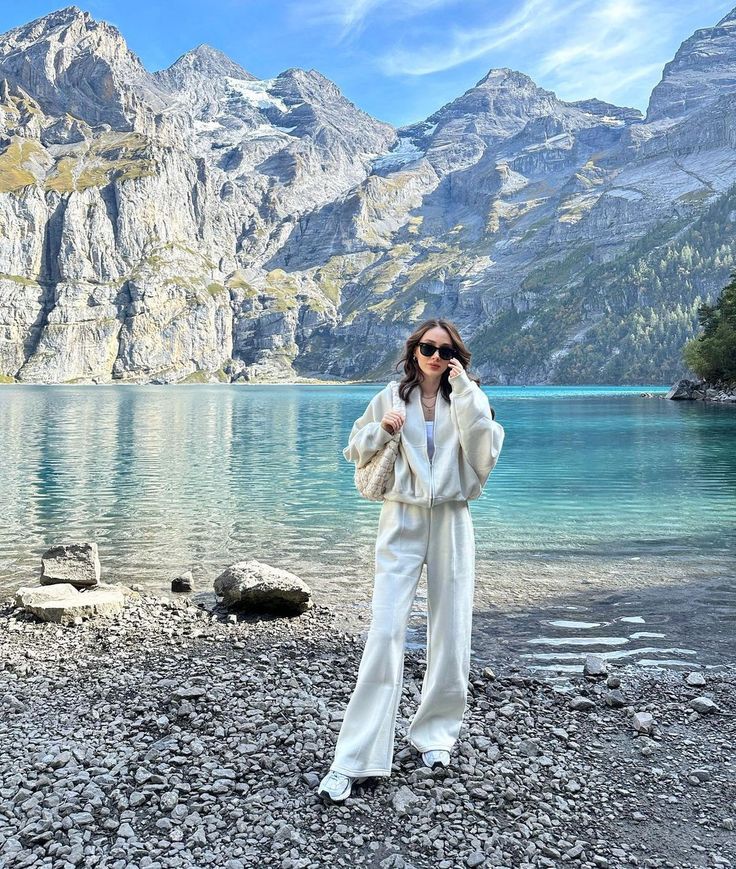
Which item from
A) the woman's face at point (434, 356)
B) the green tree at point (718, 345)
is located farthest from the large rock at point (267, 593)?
the green tree at point (718, 345)

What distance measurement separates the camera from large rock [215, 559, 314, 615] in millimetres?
12844

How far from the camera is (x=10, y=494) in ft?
98.9

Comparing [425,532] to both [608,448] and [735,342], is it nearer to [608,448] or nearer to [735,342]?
[608,448]

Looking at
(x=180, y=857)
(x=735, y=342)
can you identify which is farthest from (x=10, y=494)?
(x=735, y=342)

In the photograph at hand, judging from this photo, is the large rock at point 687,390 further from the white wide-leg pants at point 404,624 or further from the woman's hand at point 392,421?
the woman's hand at point 392,421

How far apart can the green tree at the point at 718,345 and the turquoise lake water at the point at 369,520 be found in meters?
37.7

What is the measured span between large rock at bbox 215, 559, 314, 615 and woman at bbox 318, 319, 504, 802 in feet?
21.3

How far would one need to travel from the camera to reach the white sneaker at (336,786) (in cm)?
603

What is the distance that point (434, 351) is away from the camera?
6352mm

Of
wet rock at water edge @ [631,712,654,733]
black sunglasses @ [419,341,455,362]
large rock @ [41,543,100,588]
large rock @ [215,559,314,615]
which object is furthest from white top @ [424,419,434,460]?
large rock @ [41,543,100,588]

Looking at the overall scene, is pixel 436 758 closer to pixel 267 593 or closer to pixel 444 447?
pixel 444 447

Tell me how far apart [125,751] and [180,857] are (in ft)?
6.50

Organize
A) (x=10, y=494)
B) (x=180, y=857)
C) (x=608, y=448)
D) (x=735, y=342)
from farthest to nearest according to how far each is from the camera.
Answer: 1. (x=735, y=342)
2. (x=608, y=448)
3. (x=10, y=494)
4. (x=180, y=857)

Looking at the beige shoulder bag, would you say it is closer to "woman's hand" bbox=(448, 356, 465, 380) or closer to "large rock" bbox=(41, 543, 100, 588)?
"woman's hand" bbox=(448, 356, 465, 380)
